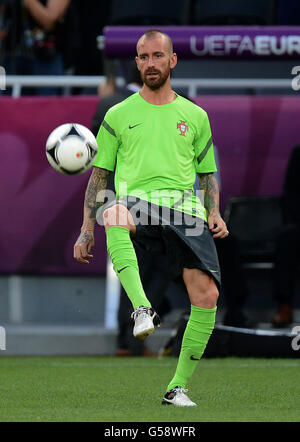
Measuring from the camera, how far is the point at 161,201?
19.3ft

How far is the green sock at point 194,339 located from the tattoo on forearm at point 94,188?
0.81m

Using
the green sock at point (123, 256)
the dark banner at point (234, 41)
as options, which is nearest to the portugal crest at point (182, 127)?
the green sock at point (123, 256)

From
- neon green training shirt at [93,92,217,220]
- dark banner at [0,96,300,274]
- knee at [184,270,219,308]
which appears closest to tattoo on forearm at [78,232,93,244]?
neon green training shirt at [93,92,217,220]

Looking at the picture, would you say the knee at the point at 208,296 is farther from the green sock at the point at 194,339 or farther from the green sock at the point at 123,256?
the green sock at the point at 123,256

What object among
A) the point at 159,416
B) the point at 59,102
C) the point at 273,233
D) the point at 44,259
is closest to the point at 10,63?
the point at 59,102

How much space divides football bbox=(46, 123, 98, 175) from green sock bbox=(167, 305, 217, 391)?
1.23 m

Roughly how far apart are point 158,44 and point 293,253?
402 cm

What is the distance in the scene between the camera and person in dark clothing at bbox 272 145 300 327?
9539 mm

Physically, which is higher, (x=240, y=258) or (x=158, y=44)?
(x=158, y=44)

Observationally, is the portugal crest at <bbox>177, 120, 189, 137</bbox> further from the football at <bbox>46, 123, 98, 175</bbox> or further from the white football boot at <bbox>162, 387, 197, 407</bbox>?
the white football boot at <bbox>162, 387, 197, 407</bbox>

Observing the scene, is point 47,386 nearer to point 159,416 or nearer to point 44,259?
point 159,416

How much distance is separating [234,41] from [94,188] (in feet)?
13.5

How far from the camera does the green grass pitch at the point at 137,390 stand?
5.44m

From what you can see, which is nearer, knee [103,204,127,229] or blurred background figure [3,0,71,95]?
knee [103,204,127,229]
